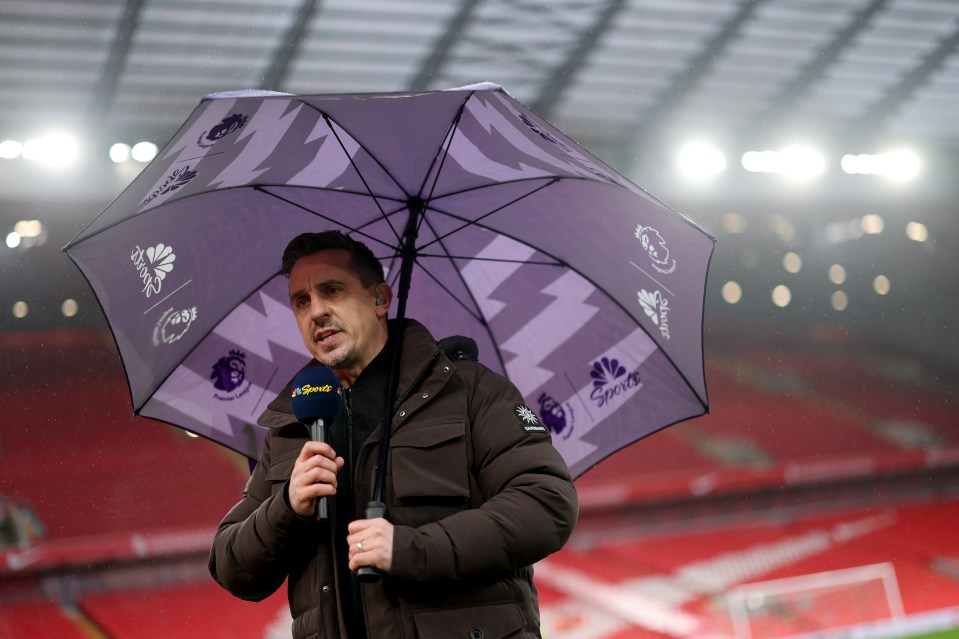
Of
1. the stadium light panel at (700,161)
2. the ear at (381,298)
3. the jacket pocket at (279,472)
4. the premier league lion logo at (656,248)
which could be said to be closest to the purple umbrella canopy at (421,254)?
the premier league lion logo at (656,248)

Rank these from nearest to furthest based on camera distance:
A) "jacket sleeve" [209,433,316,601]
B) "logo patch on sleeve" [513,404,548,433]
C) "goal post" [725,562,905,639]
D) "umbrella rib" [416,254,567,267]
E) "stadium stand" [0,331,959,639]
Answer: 1. "jacket sleeve" [209,433,316,601]
2. "logo patch on sleeve" [513,404,548,433]
3. "umbrella rib" [416,254,567,267]
4. "goal post" [725,562,905,639]
5. "stadium stand" [0,331,959,639]

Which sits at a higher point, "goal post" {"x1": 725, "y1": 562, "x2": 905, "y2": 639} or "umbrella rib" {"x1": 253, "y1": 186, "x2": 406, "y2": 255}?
"umbrella rib" {"x1": 253, "y1": 186, "x2": 406, "y2": 255}

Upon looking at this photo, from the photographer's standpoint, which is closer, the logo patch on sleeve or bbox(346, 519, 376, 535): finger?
bbox(346, 519, 376, 535): finger

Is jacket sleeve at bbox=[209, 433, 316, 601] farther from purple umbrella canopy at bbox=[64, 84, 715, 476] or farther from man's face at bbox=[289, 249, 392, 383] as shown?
purple umbrella canopy at bbox=[64, 84, 715, 476]

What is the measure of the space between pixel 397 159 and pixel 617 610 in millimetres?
6765

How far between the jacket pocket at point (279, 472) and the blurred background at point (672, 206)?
5885 mm

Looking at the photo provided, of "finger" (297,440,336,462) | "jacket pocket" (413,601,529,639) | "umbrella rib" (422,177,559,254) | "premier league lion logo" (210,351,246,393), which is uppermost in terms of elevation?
"umbrella rib" (422,177,559,254)

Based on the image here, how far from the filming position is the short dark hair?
5.26ft

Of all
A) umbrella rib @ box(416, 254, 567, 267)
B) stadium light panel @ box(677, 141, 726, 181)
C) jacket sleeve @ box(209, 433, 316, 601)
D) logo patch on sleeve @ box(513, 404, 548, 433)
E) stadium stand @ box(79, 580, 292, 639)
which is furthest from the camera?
stadium light panel @ box(677, 141, 726, 181)

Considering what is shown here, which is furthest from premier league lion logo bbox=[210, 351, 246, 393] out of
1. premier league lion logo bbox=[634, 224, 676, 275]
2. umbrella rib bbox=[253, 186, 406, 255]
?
premier league lion logo bbox=[634, 224, 676, 275]

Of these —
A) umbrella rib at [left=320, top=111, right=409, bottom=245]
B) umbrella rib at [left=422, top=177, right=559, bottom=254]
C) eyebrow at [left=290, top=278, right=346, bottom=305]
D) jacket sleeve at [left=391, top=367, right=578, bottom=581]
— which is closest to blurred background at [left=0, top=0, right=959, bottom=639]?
umbrella rib at [left=422, top=177, right=559, bottom=254]

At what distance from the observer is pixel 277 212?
1.86 metres

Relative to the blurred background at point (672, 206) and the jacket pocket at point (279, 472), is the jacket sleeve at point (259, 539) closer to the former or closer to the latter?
the jacket pocket at point (279, 472)

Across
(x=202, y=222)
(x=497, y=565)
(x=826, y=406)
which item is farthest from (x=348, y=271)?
(x=826, y=406)
